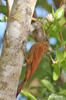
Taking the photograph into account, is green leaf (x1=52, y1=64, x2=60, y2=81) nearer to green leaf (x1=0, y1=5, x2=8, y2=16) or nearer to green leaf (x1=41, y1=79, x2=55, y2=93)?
green leaf (x1=41, y1=79, x2=55, y2=93)

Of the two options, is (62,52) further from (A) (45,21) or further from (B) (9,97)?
(B) (9,97)

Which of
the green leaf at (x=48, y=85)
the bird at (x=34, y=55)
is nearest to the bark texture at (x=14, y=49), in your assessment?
the bird at (x=34, y=55)

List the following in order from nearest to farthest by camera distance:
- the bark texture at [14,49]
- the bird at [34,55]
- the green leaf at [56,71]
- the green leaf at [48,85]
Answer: the bark texture at [14,49], the bird at [34,55], the green leaf at [56,71], the green leaf at [48,85]

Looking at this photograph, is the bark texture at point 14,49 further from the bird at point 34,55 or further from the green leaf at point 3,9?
the green leaf at point 3,9

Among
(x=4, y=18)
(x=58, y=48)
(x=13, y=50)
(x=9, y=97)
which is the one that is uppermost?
(x=4, y=18)

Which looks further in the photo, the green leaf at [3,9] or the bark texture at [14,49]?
the green leaf at [3,9]

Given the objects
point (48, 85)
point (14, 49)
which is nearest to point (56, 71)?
point (48, 85)

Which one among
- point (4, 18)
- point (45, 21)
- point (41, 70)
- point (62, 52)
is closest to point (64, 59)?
point (62, 52)

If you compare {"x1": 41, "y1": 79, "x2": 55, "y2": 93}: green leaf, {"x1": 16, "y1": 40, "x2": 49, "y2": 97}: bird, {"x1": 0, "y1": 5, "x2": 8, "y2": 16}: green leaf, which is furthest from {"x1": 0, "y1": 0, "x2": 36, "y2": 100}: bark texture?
{"x1": 41, "y1": 79, "x2": 55, "y2": 93}: green leaf
